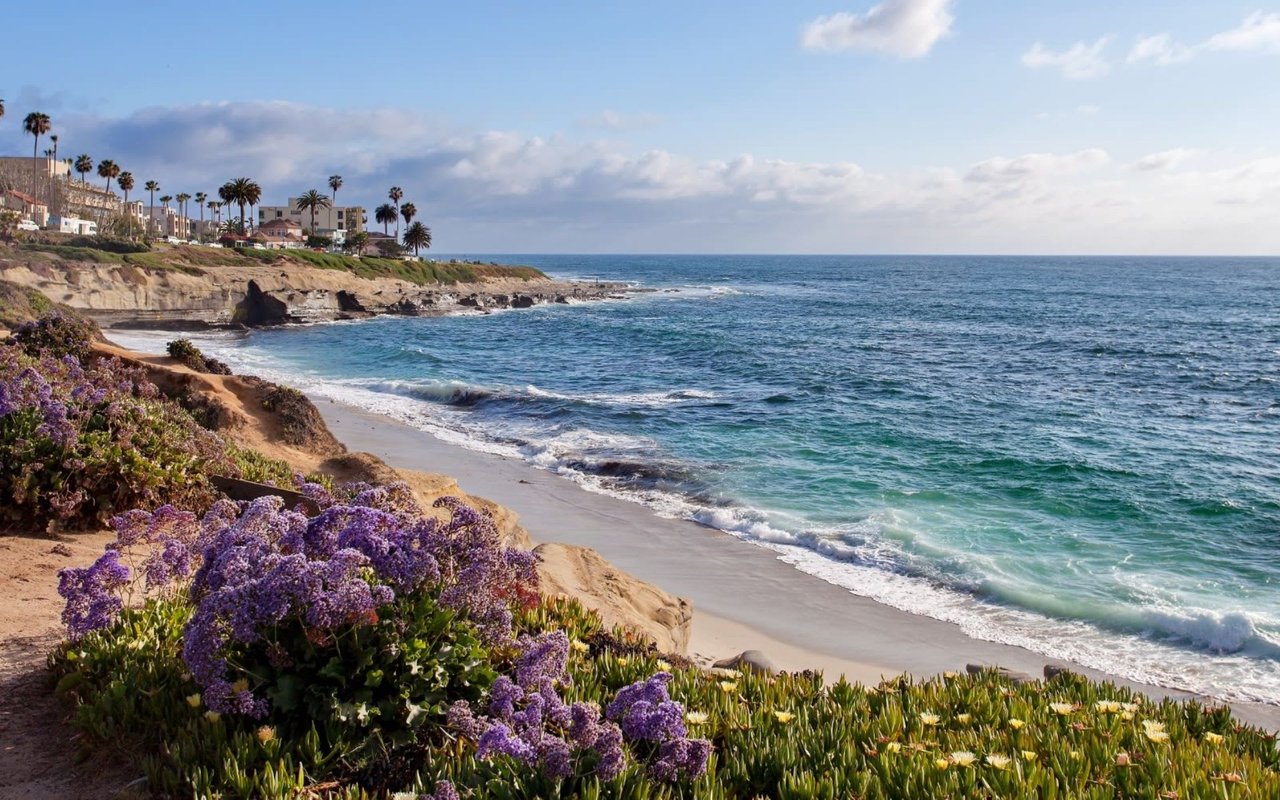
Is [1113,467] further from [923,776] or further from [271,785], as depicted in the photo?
[271,785]

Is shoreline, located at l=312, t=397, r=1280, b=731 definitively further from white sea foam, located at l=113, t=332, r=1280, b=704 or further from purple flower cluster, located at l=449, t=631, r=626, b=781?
purple flower cluster, located at l=449, t=631, r=626, b=781

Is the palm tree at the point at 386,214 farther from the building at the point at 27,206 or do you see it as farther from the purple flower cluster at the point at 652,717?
the purple flower cluster at the point at 652,717

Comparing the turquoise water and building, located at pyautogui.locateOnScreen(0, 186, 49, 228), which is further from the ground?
building, located at pyautogui.locateOnScreen(0, 186, 49, 228)

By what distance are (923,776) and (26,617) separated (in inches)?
261

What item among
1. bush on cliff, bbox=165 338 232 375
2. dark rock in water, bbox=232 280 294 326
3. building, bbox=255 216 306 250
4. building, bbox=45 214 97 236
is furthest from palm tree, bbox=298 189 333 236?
bush on cliff, bbox=165 338 232 375

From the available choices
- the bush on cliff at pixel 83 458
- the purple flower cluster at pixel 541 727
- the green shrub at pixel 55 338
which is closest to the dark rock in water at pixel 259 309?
the green shrub at pixel 55 338

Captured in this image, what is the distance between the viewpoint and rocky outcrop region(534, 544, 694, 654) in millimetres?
8945

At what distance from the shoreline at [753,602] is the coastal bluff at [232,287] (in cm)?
4591

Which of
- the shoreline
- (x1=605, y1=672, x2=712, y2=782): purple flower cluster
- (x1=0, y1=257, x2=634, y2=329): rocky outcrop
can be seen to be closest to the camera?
(x1=605, y1=672, x2=712, y2=782): purple flower cluster

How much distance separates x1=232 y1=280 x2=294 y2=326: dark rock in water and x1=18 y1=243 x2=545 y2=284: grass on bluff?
534cm

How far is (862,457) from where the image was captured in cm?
2222

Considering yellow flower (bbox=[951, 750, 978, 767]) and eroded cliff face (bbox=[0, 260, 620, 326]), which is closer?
yellow flower (bbox=[951, 750, 978, 767])

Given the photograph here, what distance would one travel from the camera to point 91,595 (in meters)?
5.57

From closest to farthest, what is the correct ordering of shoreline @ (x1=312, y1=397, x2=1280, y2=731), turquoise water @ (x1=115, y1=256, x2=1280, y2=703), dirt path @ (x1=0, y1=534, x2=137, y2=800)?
1. dirt path @ (x1=0, y1=534, x2=137, y2=800)
2. shoreline @ (x1=312, y1=397, x2=1280, y2=731)
3. turquoise water @ (x1=115, y1=256, x2=1280, y2=703)
